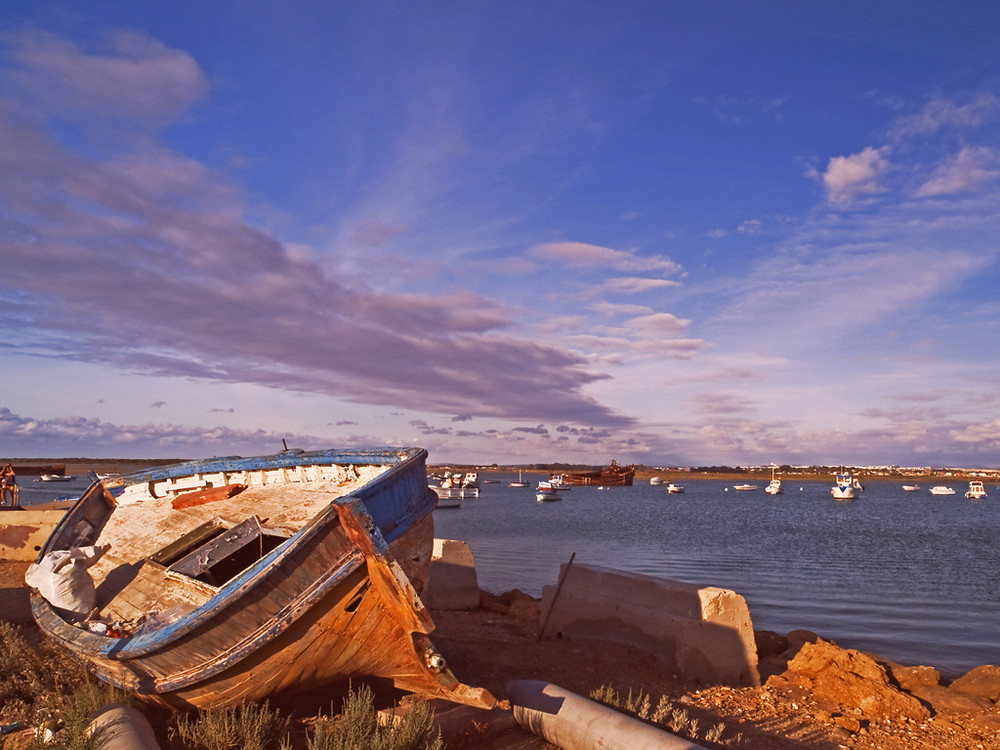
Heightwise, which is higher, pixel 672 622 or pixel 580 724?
pixel 672 622

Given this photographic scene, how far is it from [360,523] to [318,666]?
138 centimetres

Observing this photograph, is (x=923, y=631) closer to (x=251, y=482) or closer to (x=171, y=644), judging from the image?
(x=251, y=482)

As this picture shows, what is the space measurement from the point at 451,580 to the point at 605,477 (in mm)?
106292

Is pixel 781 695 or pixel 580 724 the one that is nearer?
pixel 580 724

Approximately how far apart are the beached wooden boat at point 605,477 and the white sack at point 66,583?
109 m

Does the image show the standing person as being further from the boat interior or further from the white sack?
the white sack

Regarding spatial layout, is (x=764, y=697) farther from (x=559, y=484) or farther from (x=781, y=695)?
(x=559, y=484)

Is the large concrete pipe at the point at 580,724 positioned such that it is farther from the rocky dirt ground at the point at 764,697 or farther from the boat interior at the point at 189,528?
the boat interior at the point at 189,528

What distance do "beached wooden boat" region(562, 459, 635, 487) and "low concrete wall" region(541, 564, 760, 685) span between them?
106m

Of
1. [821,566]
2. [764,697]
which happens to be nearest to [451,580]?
[764,697]

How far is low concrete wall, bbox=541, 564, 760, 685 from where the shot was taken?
853cm

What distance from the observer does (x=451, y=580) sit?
13.3 metres

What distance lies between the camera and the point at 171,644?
18.3 ft

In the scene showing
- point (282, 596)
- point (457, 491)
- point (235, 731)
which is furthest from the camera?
point (457, 491)
